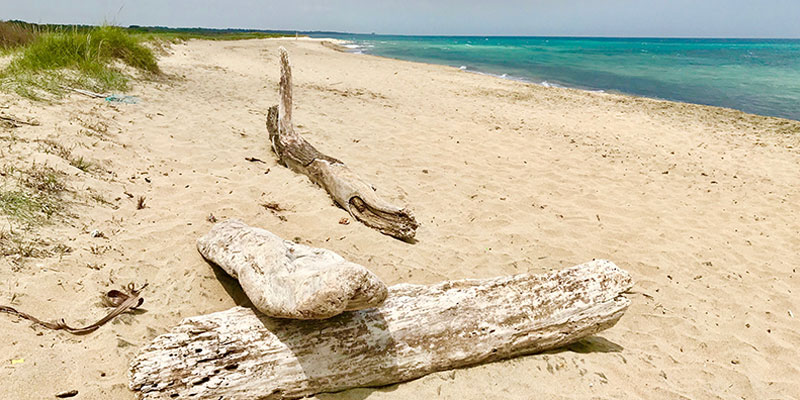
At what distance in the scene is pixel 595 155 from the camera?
823 centimetres

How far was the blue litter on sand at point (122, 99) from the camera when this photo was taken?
7.14 m

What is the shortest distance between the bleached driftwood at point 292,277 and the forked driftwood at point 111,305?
54 centimetres

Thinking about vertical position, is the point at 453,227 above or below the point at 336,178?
below

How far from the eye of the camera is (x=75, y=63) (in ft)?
26.9

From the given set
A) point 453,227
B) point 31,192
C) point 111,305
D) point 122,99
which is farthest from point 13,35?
point 453,227

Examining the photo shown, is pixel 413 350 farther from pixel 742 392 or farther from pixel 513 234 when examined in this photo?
pixel 513 234

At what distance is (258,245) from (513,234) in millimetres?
3071

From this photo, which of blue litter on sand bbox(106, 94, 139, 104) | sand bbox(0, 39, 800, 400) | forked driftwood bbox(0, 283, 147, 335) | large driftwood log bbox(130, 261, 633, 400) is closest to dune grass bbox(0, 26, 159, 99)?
blue litter on sand bbox(106, 94, 139, 104)

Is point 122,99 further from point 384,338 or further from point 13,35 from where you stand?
point 13,35

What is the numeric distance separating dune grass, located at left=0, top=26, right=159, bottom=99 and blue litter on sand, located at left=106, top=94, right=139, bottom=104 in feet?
1.38

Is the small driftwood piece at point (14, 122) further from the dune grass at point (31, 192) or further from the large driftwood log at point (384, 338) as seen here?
the large driftwood log at point (384, 338)

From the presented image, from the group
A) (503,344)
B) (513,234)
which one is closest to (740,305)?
(513,234)

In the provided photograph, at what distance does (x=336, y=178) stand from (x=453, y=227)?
Result: 1.46 metres

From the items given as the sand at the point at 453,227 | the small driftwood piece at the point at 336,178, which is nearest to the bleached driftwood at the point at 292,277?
the sand at the point at 453,227
